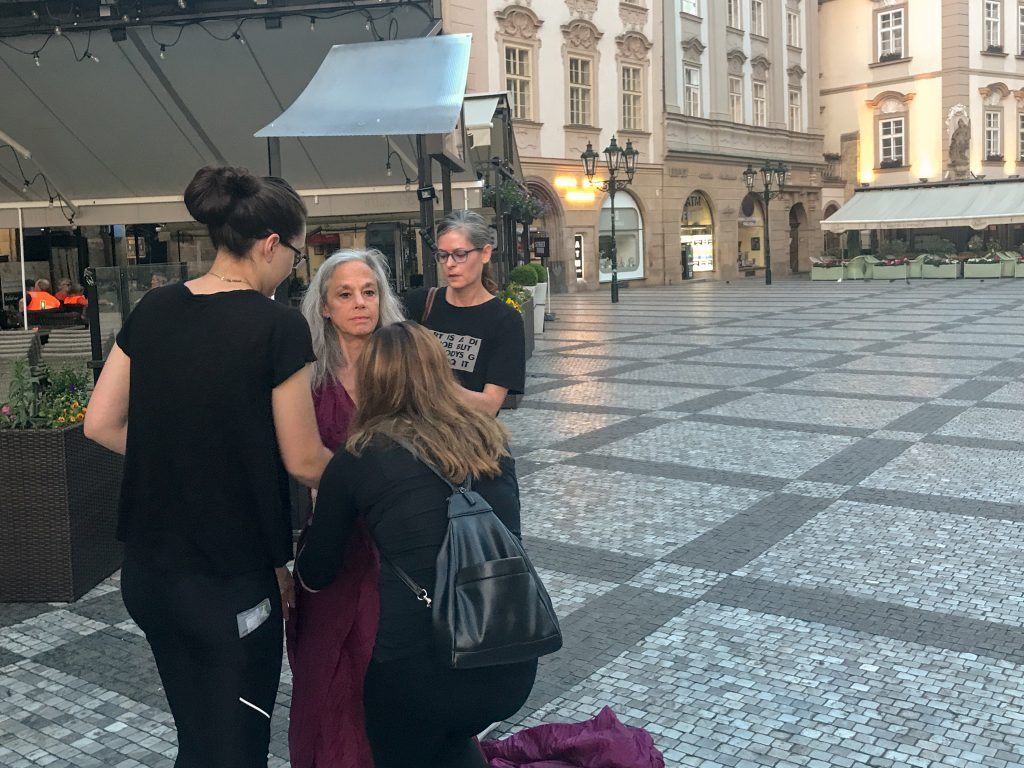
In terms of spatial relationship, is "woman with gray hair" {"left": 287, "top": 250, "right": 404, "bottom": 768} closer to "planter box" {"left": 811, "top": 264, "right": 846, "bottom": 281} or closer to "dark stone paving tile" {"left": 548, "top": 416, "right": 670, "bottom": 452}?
"dark stone paving tile" {"left": 548, "top": 416, "right": 670, "bottom": 452}

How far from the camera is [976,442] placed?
→ 7.76 metres

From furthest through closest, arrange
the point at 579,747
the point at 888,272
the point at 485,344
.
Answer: the point at 888,272
the point at 485,344
the point at 579,747

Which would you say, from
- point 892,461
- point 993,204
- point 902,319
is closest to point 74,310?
point 892,461

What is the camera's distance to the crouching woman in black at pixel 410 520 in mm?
2104

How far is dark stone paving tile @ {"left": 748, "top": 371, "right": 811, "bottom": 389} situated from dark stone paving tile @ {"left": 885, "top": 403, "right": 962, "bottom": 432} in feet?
5.95

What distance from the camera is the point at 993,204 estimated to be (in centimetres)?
3753

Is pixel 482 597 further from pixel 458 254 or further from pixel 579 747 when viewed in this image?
pixel 458 254

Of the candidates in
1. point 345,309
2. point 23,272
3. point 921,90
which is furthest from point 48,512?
point 921,90

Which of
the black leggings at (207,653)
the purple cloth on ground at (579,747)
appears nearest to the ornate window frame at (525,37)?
the purple cloth on ground at (579,747)

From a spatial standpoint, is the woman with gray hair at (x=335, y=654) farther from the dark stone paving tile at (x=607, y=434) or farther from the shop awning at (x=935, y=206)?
the shop awning at (x=935, y=206)

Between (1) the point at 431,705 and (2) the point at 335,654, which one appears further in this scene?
(2) the point at 335,654

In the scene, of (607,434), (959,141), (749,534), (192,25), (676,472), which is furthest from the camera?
(959,141)

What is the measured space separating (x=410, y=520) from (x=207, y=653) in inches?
19.8

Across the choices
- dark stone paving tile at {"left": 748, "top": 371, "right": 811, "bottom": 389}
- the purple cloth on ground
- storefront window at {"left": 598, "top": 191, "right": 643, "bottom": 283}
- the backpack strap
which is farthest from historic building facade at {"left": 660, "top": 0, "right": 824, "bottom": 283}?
the purple cloth on ground
